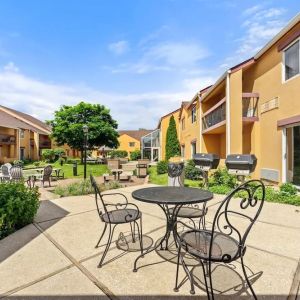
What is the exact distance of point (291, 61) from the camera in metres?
8.47

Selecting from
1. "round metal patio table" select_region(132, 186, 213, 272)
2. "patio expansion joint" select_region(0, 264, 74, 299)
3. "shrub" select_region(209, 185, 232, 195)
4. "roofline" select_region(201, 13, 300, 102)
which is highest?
"roofline" select_region(201, 13, 300, 102)

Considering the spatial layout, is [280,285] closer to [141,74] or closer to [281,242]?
Answer: [281,242]

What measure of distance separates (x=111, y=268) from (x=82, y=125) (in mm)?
27358

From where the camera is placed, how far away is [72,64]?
41.1 feet

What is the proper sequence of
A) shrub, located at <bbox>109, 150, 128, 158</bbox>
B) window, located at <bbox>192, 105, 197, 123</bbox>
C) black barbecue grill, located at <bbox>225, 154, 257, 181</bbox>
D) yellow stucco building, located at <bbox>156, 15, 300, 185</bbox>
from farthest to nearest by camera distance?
1. shrub, located at <bbox>109, 150, 128, 158</bbox>
2. window, located at <bbox>192, 105, 197, 123</bbox>
3. yellow stucco building, located at <bbox>156, 15, 300, 185</bbox>
4. black barbecue grill, located at <bbox>225, 154, 257, 181</bbox>

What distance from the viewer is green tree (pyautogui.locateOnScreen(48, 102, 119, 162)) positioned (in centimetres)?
2848

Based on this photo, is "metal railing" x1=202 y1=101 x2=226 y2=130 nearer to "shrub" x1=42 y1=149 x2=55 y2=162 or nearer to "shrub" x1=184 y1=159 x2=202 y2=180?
"shrub" x1=184 y1=159 x2=202 y2=180

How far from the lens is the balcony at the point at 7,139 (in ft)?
88.7

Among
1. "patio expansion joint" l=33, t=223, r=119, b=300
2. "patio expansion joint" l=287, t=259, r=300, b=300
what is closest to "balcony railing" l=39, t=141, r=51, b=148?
"patio expansion joint" l=33, t=223, r=119, b=300

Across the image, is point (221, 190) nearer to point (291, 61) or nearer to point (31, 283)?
point (291, 61)

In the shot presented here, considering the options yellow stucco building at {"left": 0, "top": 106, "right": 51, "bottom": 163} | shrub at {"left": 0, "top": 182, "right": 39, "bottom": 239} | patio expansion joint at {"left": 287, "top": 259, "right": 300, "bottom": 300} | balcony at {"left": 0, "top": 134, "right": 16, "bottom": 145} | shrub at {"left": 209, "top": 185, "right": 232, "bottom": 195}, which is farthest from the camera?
yellow stucco building at {"left": 0, "top": 106, "right": 51, "bottom": 163}

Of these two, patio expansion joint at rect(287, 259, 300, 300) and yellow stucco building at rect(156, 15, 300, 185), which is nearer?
patio expansion joint at rect(287, 259, 300, 300)

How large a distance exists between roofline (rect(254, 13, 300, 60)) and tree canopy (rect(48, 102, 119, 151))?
22178 millimetres

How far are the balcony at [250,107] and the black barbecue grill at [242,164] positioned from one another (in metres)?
3.85
